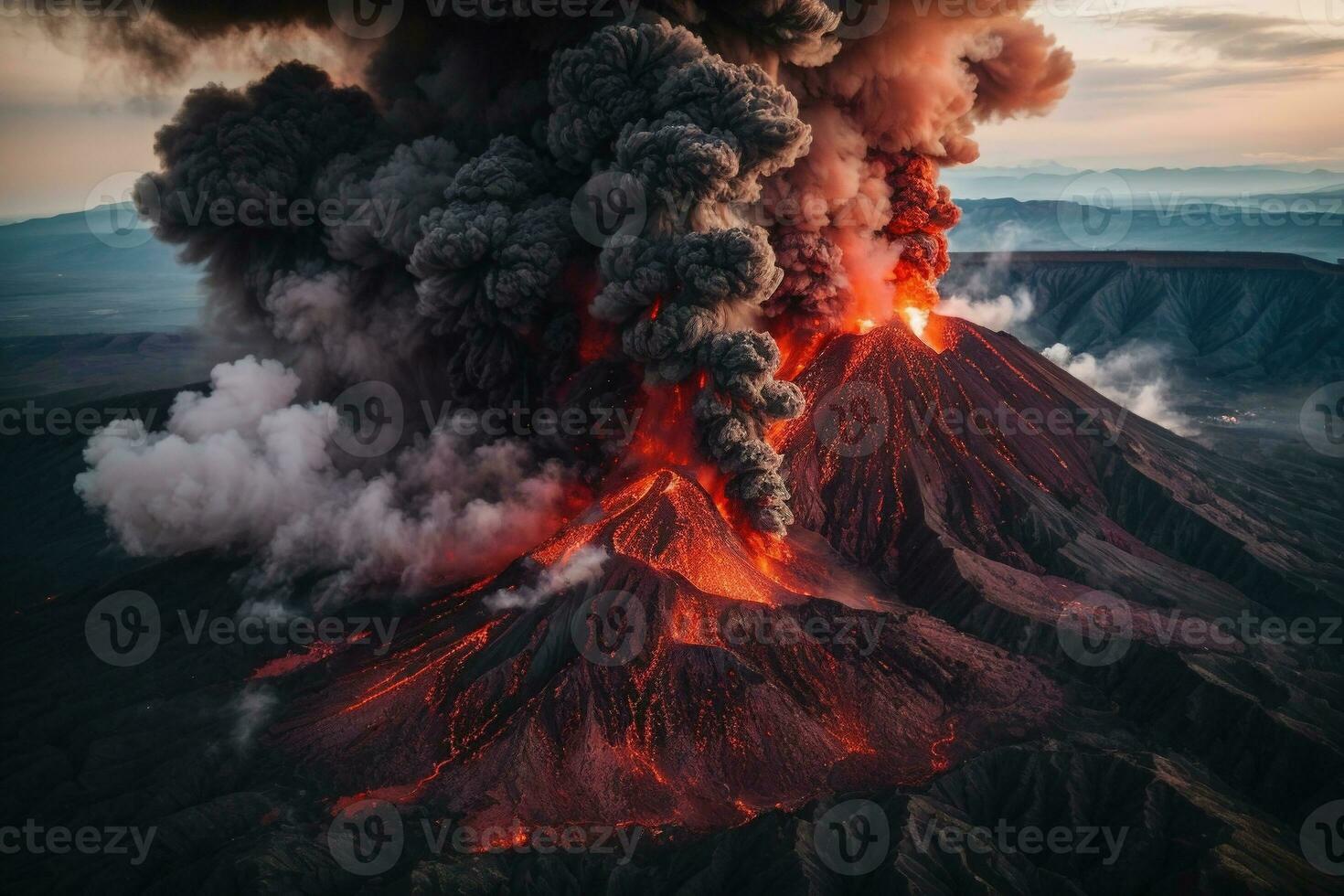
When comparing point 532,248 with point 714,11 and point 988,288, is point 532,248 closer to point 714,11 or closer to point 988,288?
point 714,11

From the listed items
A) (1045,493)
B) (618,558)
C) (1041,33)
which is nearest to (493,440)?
(618,558)

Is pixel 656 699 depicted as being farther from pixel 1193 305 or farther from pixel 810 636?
pixel 1193 305

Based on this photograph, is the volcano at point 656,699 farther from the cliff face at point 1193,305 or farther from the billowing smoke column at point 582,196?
the cliff face at point 1193,305

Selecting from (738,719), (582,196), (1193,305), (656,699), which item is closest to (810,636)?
(738,719)

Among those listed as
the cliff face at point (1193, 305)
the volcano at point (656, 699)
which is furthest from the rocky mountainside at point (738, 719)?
the cliff face at point (1193, 305)

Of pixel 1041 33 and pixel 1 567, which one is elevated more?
pixel 1041 33

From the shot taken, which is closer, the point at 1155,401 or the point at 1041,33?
the point at 1041,33

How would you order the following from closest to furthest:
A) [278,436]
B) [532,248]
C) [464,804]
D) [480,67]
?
[464,804]
[532,248]
[278,436]
[480,67]
